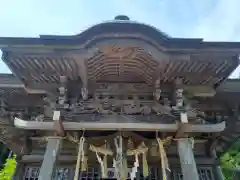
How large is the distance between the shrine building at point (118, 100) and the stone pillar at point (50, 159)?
18 mm

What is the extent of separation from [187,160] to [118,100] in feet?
6.34

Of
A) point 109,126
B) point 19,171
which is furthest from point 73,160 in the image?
point 109,126

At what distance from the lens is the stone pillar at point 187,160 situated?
192 inches

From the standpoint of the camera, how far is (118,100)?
6.05 meters

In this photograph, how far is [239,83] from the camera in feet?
21.3

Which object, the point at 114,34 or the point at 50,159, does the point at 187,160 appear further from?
the point at 114,34

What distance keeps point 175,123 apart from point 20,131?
3.58 metres

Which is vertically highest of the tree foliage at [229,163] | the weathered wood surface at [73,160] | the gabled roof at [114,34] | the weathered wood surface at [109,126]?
the tree foliage at [229,163]

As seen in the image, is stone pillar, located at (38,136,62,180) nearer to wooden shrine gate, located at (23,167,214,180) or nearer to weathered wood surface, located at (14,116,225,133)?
weathered wood surface, located at (14,116,225,133)

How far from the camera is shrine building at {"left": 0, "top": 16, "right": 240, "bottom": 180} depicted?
5293 mm

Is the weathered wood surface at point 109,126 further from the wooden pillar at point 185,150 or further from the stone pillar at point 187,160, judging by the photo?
the stone pillar at point 187,160

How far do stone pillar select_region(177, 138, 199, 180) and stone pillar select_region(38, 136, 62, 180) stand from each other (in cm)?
233

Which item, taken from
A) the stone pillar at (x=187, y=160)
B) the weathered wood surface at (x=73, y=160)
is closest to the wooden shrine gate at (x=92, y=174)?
the weathered wood surface at (x=73, y=160)

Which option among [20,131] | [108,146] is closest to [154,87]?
[108,146]
